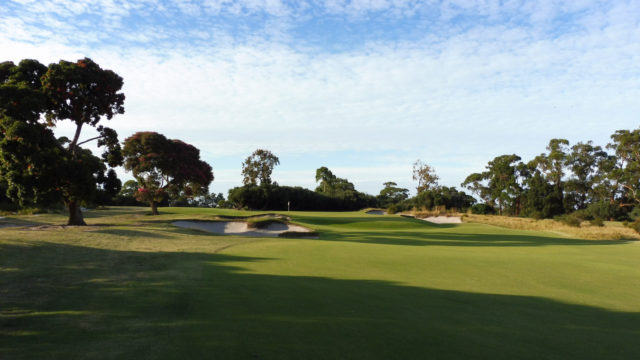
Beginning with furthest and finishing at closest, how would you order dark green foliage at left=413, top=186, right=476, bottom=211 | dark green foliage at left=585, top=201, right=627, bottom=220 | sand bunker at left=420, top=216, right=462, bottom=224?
dark green foliage at left=413, top=186, right=476, bottom=211
dark green foliage at left=585, top=201, right=627, bottom=220
sand bunker at left=420, top=216, right=462, bottom=224

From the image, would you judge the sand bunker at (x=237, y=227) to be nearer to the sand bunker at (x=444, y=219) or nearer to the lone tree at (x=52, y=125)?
the lone tree at (x=52, y=125)

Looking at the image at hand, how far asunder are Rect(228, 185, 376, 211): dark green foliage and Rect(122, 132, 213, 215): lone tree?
19.7 meters

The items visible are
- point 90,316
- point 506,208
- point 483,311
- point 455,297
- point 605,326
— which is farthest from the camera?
point 506,208

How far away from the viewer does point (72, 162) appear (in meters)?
18.7

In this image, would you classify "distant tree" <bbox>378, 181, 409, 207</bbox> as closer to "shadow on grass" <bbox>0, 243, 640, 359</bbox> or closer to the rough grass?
the rough grass

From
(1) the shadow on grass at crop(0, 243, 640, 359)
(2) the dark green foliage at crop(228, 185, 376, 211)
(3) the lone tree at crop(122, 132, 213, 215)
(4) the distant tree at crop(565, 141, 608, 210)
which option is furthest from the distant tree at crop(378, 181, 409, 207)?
(1) the shadow on grass at crop(0, 243, 640, 359)

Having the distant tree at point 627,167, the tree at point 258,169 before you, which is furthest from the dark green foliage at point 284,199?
the distant tree at point 627,167

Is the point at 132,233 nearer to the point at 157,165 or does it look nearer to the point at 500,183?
the point at 157,165

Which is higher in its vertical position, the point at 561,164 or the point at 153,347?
the point at 561,164

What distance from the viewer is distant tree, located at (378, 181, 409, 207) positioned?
3002 inches

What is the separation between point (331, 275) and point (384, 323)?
3.92 m

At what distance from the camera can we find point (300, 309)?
5.61m

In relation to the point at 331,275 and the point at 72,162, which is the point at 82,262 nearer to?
the point at 331,275

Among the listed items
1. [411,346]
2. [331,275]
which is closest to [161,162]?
[331,275]
